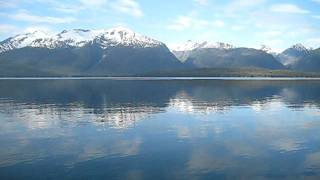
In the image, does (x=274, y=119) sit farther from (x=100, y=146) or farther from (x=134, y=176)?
(x=134, y=176)

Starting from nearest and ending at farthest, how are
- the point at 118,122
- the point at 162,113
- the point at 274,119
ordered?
1. the point at 118,122
2. the point at 274,119
3. the point at 162,113

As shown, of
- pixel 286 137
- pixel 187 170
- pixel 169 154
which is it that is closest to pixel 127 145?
pixel 169 154

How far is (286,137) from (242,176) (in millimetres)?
20258

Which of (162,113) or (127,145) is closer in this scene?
(127,145)

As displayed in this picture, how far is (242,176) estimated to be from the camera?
1380 inches

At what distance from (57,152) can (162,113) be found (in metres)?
38.6

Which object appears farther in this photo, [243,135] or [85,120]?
[85,120]

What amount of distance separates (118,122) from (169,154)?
25187 mm

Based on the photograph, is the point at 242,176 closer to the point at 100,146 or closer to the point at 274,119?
the point at 100,146

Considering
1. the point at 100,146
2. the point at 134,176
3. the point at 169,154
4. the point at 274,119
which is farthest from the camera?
the point at 274,119

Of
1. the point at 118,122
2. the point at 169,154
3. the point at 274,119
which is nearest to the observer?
the point at 169,154

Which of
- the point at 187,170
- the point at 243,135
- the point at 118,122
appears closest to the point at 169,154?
the point at 187,170

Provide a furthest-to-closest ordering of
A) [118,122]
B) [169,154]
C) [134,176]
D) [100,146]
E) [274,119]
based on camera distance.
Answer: [274,119], [118,122], [100,146], [169,154], [134,176]

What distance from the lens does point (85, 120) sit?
69.3 meters
